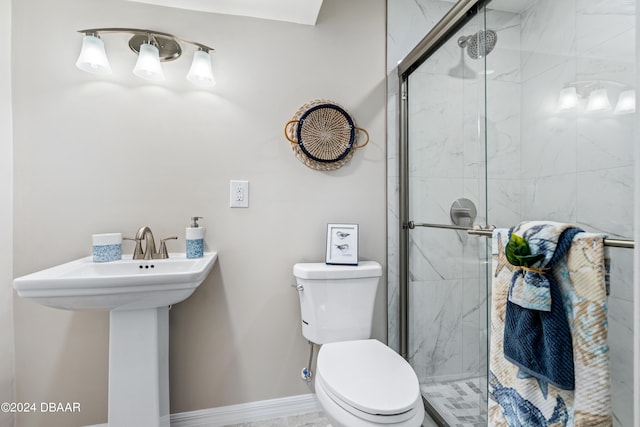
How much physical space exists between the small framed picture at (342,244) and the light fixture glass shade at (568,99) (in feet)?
3.06

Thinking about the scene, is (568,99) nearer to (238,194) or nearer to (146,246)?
(238,194)

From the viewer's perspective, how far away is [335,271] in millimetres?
1439

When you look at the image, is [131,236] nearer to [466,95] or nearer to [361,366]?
[361,366]

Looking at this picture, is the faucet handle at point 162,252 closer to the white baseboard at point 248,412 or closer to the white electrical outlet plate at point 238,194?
the white electrical outlet plate at point 238,194

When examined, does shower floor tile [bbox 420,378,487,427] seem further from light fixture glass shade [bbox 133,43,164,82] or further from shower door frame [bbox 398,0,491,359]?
light fixture glass shade [bbox 133,43,164,82]

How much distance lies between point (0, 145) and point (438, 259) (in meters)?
1.99

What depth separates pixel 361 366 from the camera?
1165 mm

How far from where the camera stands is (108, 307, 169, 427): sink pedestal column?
1.15 m

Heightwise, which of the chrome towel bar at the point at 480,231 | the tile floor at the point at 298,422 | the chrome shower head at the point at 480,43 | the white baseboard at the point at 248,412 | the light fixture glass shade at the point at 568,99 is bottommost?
the tile floor at the point at 298,422

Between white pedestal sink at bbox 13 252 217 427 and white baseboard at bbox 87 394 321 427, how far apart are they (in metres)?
0.25

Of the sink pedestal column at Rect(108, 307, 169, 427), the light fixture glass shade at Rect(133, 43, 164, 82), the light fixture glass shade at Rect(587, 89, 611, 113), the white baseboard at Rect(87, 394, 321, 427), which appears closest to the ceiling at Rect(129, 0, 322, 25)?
the light fixture glass shade at Rect(133, 43, 164, 82)

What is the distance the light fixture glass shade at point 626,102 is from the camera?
800mm

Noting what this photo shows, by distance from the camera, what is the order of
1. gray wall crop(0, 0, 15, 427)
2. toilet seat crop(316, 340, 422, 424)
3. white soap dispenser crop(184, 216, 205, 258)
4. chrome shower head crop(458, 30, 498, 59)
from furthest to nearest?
white soap dispenser crop(184, 216, 205, 258)
gray wall crop(0, 0, 15, 427)
chrome shower head crop(458, 30, 498, 59)
toilet seat crop(316, 340, 422, 424)

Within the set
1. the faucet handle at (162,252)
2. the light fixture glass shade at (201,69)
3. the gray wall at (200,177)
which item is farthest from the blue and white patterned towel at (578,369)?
the light fixture glass shade at (201,69)
